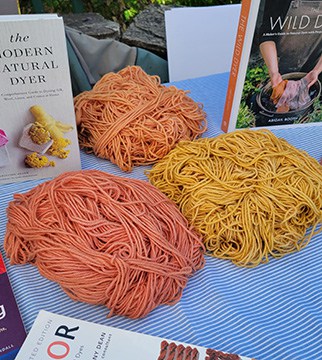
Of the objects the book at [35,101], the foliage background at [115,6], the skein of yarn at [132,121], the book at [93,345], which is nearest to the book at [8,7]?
the skein of yarn at [132,121]

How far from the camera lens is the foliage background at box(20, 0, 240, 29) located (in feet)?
8.14

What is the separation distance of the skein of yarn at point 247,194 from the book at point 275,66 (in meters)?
0.17

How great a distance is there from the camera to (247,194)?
792mm

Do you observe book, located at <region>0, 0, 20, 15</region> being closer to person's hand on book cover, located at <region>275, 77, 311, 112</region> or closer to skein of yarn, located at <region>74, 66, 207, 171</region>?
skein of yarn, located at <region>74, 66, 207, 171</region>

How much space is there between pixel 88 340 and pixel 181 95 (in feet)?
2.36

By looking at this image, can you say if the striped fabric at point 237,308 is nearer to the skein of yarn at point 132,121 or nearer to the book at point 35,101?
the book at point 35,101

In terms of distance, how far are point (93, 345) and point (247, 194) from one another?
0.42m

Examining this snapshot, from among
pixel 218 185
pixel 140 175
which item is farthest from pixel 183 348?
pixel 140 175

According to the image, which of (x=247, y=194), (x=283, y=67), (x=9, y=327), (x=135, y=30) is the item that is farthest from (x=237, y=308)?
(x=135, y=30)

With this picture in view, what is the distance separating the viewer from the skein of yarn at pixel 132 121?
95 centimetres

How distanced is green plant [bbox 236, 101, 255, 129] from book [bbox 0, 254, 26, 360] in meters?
0.70

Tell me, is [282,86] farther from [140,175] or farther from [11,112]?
[11,112]

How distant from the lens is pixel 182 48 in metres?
1.49

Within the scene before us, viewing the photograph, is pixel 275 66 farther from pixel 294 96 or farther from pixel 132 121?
pixel 132 121
